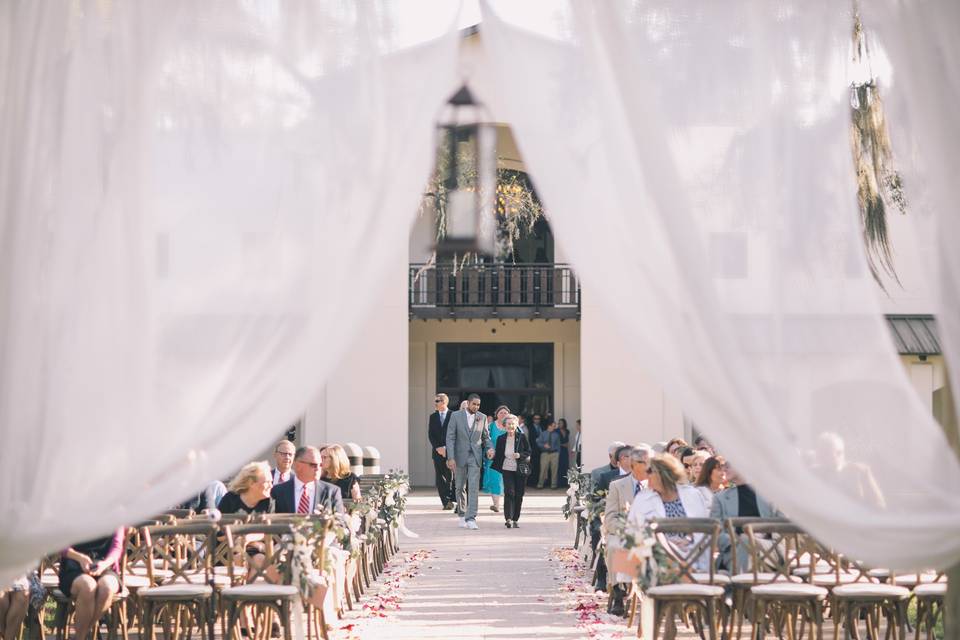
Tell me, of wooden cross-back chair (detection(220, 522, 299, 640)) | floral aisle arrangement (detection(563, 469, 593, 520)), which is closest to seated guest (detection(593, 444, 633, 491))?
floral aisle arrangement (detection(563, 469, 593, 520))

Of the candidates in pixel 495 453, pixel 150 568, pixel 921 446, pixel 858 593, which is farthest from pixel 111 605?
pixel 495 453

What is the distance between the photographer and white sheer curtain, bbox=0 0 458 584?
653 centimetres

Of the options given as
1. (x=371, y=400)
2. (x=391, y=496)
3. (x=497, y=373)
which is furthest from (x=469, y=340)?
(x=391, y=496)

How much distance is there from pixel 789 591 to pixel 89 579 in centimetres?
510

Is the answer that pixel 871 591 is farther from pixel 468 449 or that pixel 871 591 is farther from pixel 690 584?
pixel 468 449

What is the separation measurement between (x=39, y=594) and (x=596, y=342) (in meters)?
22.0

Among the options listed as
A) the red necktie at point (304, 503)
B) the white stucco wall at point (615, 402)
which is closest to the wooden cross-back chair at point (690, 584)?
the red necktie at point (304, 503)

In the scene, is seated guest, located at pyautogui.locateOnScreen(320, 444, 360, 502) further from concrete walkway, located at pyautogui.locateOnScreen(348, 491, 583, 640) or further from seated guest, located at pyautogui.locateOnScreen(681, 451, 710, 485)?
seated guest, located at pyautogui.locateOnScreen(681, 451, 710, 485)

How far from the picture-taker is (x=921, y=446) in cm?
675

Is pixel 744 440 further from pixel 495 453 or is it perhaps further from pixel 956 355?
pixel 495 453

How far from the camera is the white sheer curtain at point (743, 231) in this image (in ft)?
21.5

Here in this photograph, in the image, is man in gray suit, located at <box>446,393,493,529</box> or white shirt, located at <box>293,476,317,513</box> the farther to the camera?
man in gray suit, located at <box>446,393,493,529</box>

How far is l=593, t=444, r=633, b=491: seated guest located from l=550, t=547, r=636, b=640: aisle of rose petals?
1.13m

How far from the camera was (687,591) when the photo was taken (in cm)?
996
